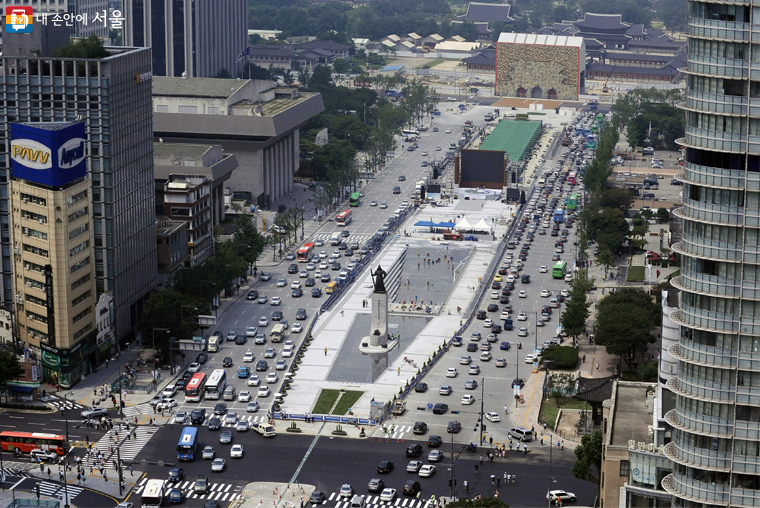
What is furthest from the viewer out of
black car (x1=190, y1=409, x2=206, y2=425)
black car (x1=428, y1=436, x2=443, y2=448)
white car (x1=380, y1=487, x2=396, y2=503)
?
black car (x1=190, y1=409, x2=206, y2=425)

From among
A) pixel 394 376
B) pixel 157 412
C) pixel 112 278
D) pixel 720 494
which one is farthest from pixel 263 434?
pixel 720 494

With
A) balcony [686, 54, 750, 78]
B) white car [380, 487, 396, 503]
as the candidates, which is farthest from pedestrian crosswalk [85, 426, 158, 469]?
balcony [686, 54, 750, 78]

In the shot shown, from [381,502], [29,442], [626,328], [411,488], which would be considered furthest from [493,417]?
[29,442]

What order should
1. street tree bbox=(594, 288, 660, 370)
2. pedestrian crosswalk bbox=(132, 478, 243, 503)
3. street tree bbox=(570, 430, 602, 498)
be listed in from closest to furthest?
street tree bbox=(570, 430, 602, 498) → pedestrian crosswalk bbox=(132, 478, 243, 503) → street tree bbox=(594, 288, 660, 370)

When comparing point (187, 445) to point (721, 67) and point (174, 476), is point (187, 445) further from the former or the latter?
point (721, 67)

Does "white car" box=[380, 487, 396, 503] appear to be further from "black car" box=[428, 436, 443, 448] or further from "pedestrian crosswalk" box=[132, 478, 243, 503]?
"pedestrian crosswalk" box=[132, 478, 243, 503]

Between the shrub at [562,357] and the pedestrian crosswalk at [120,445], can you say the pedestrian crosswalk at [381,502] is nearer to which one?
the pedestrian crosswalk at [120,445]
